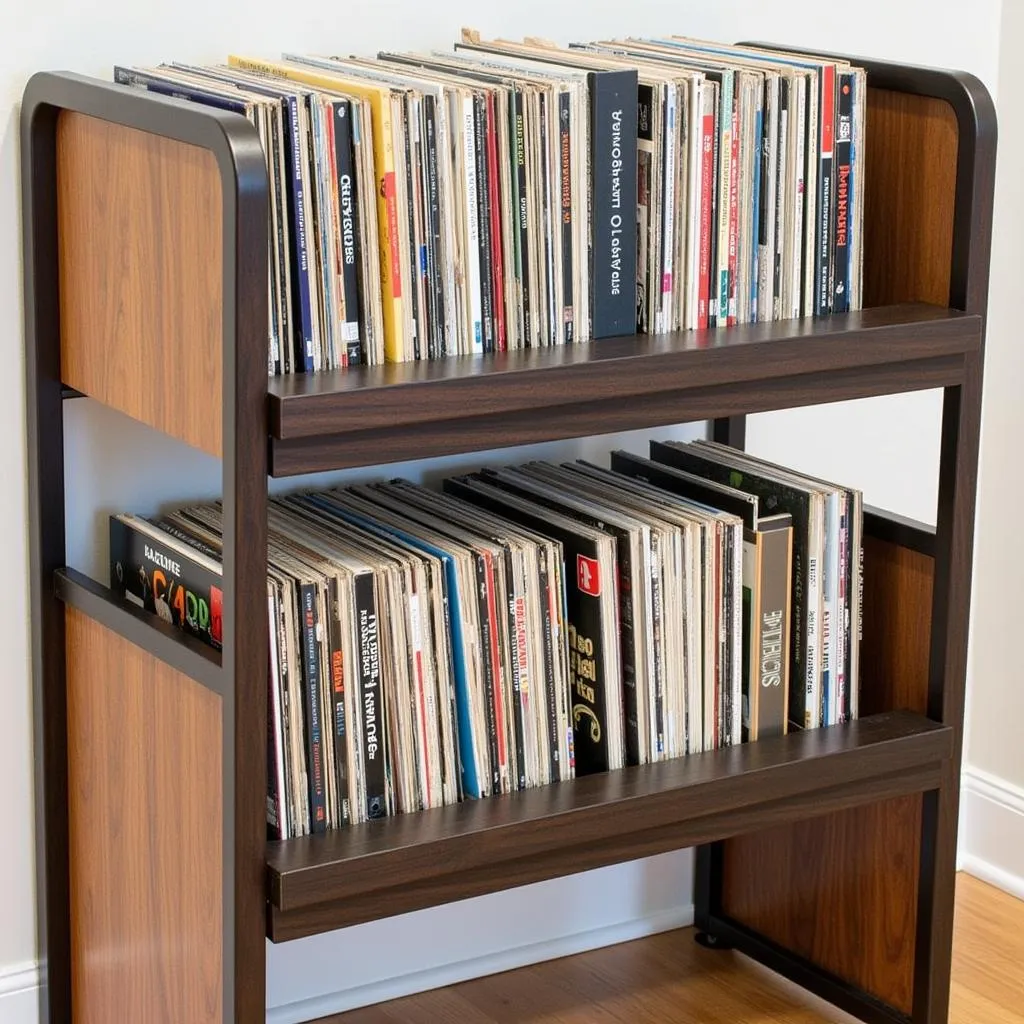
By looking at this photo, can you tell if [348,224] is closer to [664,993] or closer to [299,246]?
[299,246]

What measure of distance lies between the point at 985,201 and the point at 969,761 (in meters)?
0.95

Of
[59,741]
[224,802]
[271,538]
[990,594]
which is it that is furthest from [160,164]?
[990,594]

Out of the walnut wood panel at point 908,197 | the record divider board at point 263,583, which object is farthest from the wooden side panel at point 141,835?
the walnut wood panel at point 908,197

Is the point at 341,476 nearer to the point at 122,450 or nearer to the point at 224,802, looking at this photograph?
the point at 122,450

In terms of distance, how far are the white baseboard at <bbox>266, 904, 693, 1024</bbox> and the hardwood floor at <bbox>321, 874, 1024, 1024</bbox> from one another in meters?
0.01

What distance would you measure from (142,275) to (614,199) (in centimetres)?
41

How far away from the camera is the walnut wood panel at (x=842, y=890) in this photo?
188 cm

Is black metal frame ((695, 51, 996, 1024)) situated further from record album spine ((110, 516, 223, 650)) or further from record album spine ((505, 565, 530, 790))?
record album spine ((110, 516, 223, 650))

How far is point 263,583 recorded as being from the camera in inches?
53.0

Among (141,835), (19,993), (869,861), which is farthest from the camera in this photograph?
(869,861)

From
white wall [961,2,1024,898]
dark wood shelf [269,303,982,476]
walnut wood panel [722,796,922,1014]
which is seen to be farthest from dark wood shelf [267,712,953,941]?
white wall [961,2,1024,898]

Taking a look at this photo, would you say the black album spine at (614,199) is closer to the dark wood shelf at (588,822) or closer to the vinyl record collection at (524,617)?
the vinyl record collection at (524,617)

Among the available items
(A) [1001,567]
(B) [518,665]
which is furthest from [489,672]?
(A) [1001,567]

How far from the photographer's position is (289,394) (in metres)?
1.32
